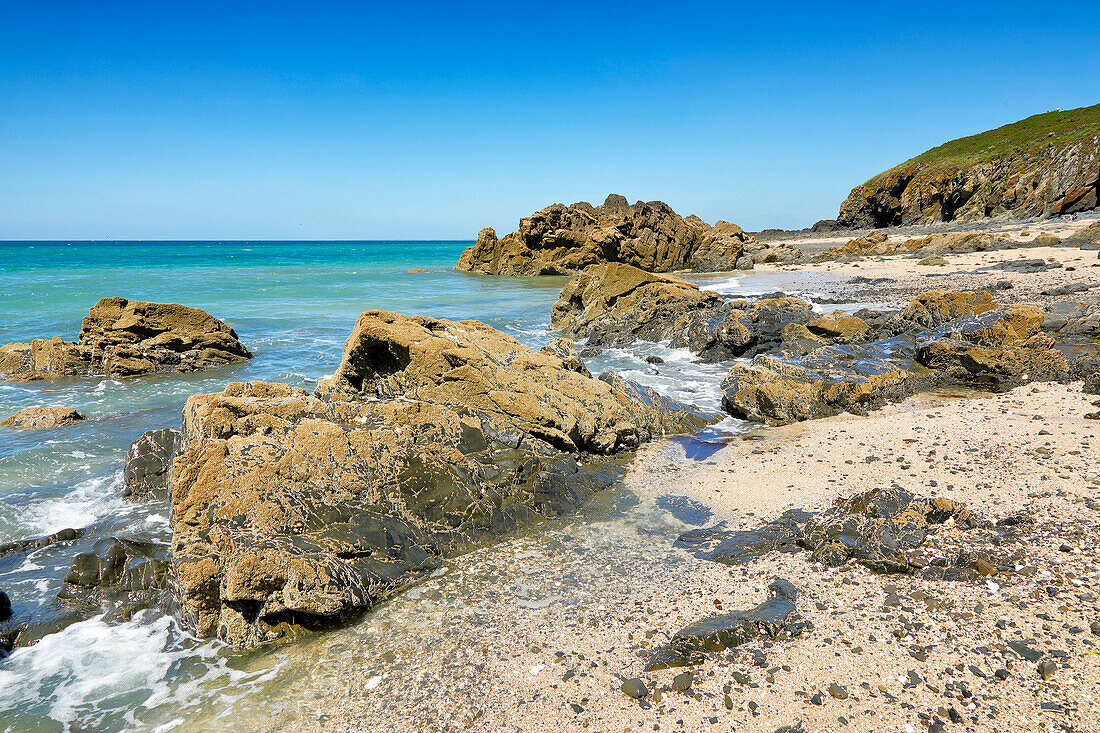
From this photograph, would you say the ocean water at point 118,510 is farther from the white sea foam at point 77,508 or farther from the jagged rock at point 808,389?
the jagged rock at point 808,389

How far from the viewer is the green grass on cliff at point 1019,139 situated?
6088cm

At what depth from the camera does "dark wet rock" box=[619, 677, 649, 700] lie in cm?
398

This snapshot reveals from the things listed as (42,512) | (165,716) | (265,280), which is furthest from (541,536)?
(265,280)

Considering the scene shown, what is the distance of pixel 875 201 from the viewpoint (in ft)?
241

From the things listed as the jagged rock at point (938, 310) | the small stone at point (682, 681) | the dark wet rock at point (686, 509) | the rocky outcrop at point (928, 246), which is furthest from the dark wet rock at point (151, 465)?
the rocky outcrop at point (928, 246)

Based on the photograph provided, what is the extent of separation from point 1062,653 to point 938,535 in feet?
5.61

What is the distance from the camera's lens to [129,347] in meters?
15.8

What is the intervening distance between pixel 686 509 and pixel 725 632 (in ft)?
8.35

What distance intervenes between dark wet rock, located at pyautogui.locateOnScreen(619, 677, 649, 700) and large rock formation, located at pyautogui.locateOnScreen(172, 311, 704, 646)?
241 centimetres

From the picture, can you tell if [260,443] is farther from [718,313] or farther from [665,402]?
[718,313]

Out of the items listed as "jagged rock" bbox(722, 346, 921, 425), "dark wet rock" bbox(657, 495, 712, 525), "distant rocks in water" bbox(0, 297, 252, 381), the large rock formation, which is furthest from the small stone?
"distant rocks in water" bbox(0, 297, 252, 381)

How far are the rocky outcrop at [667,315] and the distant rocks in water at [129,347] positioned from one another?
11398 mm

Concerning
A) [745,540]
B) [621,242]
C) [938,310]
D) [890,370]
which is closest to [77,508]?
[745,540]

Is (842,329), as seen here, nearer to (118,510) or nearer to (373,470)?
(373,470)
